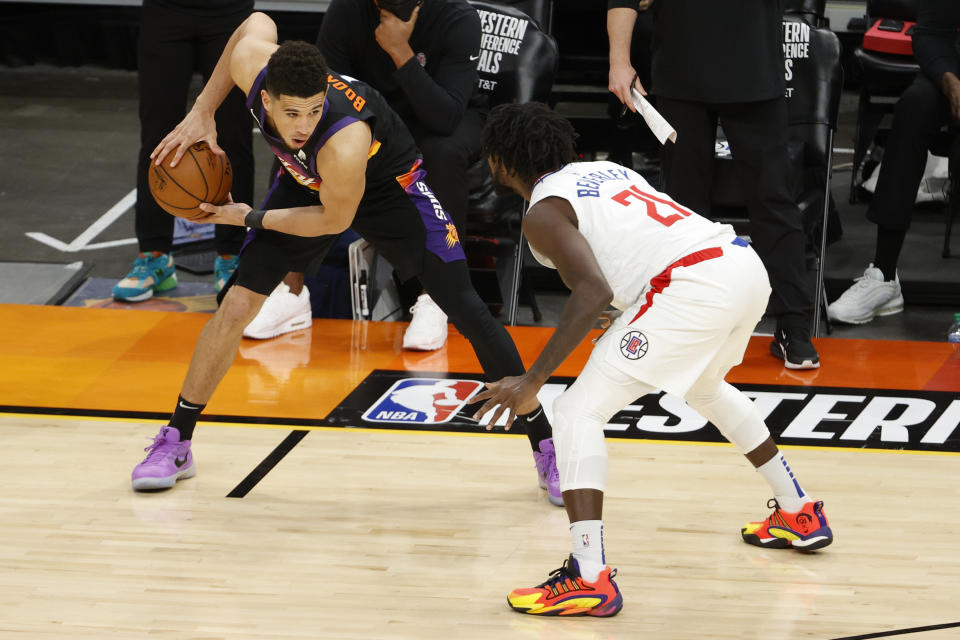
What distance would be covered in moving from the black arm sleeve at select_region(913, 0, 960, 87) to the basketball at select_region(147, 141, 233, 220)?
11.3 feet

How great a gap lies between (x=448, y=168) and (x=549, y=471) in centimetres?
176

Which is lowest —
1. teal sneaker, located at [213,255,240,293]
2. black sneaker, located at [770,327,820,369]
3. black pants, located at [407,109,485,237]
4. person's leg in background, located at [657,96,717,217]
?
teal sneaker, located at [213,255,240,293]

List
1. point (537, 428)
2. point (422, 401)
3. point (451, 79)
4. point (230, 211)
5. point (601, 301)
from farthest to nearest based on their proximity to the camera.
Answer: point (451, 79)
point (422, 401)
point (537, 428)
point (230, 211)
point (601, 301)

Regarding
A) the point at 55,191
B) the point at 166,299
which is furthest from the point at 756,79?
the point at 55,191

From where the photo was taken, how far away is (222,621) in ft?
10.4

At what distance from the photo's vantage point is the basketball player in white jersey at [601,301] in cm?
316

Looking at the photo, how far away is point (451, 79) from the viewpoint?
5.21m

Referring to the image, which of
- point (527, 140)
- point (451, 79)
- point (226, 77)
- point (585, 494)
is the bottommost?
point (585, 494)

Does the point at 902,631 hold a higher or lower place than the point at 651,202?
lower

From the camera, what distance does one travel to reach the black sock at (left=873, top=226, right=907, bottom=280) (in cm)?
574

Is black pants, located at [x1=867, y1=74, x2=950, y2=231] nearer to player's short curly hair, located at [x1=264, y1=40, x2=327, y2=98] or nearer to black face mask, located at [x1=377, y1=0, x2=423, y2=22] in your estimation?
black face mask, located at [x1=377, y1=0, x2=423, y2=22]

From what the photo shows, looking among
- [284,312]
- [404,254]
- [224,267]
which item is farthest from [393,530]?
[224,267]

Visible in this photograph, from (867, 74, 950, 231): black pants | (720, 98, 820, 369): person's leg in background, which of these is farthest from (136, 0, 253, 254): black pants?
(867, 74, 950, 231): black pants

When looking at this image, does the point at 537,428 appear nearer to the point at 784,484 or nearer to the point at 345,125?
the point at 784,484
